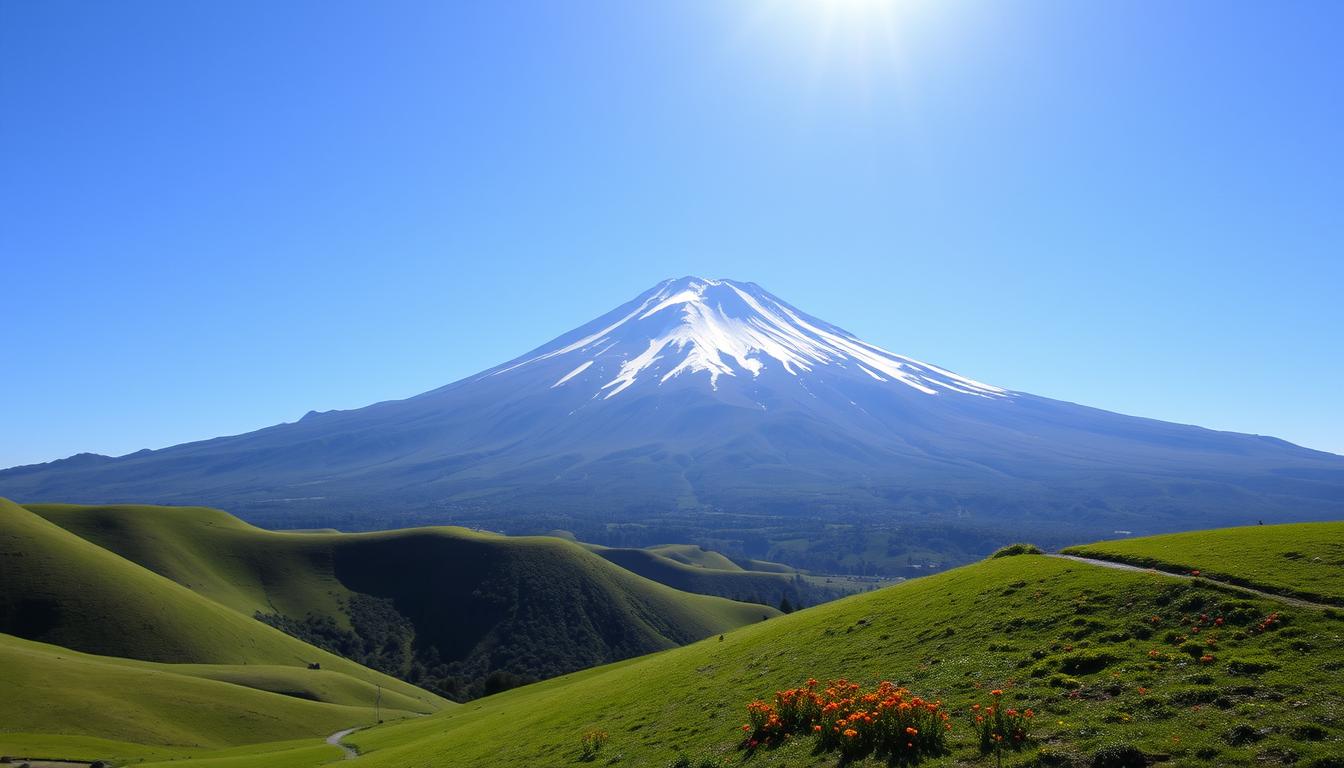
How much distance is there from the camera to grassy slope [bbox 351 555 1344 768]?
14.1m

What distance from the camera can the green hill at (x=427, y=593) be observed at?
128 meters

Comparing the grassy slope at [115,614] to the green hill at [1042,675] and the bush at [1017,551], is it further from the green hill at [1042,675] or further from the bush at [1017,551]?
the bush at [1017,551]

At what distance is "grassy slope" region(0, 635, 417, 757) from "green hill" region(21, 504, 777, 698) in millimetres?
45462

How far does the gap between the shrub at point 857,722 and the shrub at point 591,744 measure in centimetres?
619

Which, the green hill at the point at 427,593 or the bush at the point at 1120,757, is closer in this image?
the bush at the point at 1120,757

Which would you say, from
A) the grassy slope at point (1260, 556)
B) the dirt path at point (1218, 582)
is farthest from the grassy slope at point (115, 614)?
the grassy slope at point (1260, 556)

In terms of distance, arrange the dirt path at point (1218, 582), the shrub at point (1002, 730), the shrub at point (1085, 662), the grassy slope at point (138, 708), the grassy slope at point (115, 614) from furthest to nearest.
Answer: the grassy slope at point (115, 614)
the grassy slope at point (138, 708)
the dirt path at point (1218, 582)
the shrub at point (1085, 662)
the shrub at point (1002, 730)

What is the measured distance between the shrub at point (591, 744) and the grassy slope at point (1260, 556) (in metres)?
18.4

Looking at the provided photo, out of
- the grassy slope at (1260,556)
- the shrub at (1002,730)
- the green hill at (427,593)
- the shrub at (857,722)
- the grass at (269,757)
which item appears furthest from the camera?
the green hill at (427,593)

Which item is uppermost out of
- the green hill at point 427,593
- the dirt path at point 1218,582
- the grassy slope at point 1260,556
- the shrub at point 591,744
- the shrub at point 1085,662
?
the grassy slope at point 1260,556

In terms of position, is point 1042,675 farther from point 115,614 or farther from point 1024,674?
point 115,614

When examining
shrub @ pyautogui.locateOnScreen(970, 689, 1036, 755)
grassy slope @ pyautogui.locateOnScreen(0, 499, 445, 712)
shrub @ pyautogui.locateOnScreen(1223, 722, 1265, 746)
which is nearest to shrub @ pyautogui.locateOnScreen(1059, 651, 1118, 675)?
shrub @ pyautogui.locateOnScreen(970, 689, 1036, 755)

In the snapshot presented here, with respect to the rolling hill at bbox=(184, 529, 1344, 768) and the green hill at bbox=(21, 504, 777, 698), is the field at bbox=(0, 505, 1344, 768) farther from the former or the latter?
the green hill at bbox=(21, 504, 777, 698)

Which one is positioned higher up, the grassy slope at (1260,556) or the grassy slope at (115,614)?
the grassy slope at (1260,556)
